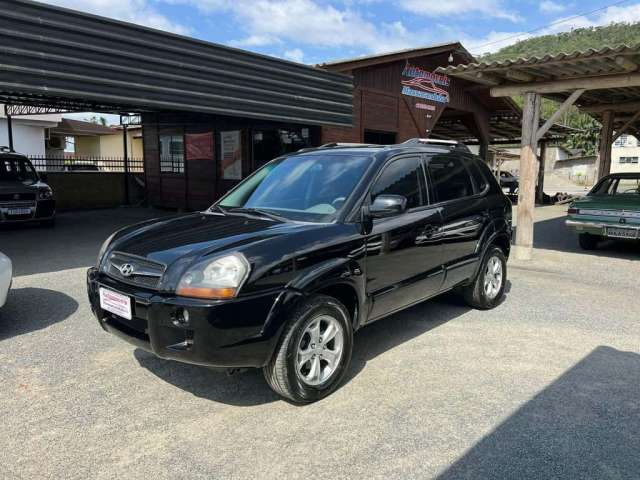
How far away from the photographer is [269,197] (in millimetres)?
4426

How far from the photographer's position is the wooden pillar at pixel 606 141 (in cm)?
1379

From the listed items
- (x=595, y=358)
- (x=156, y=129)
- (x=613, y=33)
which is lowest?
(x=595, y=358)

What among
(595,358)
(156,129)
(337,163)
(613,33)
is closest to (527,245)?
(595,358)

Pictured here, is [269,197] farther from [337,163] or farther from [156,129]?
[156,129]

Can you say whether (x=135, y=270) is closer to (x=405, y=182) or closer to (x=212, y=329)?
(x=212, y=329)

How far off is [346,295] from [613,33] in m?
68.5

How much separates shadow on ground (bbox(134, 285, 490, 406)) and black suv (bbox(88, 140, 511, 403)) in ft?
1.34

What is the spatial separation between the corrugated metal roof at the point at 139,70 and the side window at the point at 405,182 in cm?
502

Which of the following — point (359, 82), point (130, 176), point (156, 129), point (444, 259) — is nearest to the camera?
point (444, 259)

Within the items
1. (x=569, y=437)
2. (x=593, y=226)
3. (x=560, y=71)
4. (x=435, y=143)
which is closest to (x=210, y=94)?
(x=435, y=143)

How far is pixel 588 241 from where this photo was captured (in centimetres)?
1009

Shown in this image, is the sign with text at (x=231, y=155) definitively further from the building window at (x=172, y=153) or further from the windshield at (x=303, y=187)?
the windshield at (x=303, y=187)

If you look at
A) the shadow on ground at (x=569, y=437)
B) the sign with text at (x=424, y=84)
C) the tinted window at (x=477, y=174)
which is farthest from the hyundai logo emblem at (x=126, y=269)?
the sign with text at (x=424, y=84)

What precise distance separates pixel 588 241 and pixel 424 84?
8887mm
